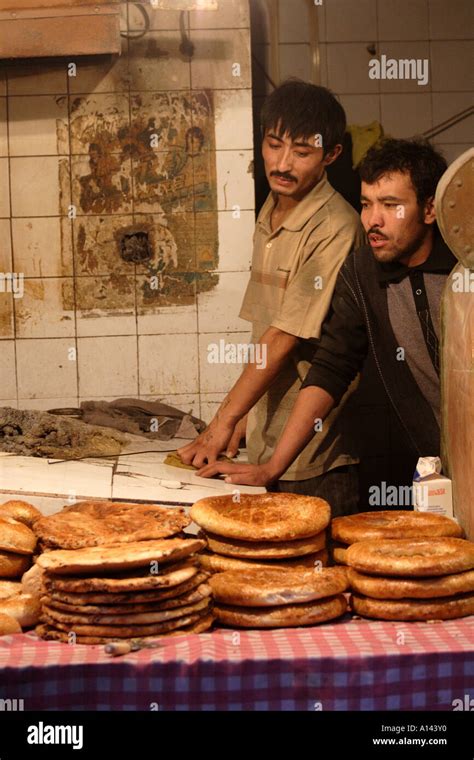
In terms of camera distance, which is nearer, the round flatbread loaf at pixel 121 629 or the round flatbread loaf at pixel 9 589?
the round flatbread loaf at pixel 121 629

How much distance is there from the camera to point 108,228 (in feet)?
15.8

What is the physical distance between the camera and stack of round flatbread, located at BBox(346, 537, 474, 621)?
1999mm

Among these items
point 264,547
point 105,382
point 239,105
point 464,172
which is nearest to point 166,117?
point 239,105

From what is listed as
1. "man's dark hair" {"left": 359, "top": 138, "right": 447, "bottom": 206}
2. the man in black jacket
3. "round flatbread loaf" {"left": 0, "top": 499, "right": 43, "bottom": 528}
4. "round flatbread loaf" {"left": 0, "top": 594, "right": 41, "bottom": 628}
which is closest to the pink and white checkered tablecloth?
"round flatbread loaf" {"left": 0, "top": 594, "right": 41, "bottom": 628}

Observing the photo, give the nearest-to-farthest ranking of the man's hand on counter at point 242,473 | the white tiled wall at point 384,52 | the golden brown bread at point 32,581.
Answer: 1. the golden brown bread at point 32,581
2. the man's hand on counter at point 242,473
3. the white tiled wall at point 384,52

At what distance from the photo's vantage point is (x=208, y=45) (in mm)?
4734

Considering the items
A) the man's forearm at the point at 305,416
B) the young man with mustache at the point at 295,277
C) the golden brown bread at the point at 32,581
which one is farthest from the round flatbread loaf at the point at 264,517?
the young man with mustache at the point at 295,277

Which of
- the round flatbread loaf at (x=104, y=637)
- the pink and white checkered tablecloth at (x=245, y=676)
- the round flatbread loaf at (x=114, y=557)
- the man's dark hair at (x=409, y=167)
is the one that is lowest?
the pink and white checkered tablecloth at (x=245, y=676)

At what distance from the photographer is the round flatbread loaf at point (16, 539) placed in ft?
7.06

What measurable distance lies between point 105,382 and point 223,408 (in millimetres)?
1408

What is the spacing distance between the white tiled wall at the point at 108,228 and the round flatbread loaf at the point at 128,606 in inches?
116

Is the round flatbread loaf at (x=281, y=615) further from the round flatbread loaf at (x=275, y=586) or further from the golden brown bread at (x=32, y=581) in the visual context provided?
the golden brown bread at (x=32, y=581)

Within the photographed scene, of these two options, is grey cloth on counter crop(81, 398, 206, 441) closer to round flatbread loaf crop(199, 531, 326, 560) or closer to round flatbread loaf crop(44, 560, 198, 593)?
round flatbread loaf crop(199, 531, 326, 560)

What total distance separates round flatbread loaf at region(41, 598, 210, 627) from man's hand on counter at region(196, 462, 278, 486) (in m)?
1.17
